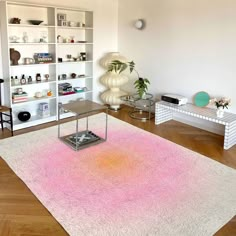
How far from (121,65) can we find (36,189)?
285 centimetres

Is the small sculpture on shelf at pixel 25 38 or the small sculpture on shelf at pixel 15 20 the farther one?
the small sculpture on shelf at pixel 25 38

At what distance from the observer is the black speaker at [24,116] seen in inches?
Result: 165

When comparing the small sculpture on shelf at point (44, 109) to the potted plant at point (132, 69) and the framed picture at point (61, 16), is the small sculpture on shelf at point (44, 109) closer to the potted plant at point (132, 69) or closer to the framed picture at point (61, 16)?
the potted plant at point (132, 69)

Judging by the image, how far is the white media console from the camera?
3.57 meters

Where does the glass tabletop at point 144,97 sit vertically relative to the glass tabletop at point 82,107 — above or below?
below

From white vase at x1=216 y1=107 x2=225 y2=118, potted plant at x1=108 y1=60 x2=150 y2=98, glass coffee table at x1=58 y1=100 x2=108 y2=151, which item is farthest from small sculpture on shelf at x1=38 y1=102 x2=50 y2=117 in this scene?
white vase at x1=216 y1=107 x2=225 y2=118

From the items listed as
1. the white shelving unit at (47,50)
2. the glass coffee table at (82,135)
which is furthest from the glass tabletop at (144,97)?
the glass coffee table at (82,135)

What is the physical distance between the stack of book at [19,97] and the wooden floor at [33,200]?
0.46 metres

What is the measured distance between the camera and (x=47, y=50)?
4.48m

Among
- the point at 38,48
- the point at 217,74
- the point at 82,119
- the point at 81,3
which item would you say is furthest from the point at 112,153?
the point at 81,3

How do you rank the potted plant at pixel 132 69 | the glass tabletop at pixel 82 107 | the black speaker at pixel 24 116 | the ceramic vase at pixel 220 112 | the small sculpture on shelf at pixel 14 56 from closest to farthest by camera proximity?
the glass tabletop at pixel 82 107, the ceramic vase at pixel 220 112, the small sculpture on shelf at pixel 14 56, the black speaker at pixel 24 116, the potted plant at pixel 132 69

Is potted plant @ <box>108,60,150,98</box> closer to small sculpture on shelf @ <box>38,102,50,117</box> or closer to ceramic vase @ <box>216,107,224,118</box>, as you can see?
small sculpture on shelf @ <box>38,102,50,117</box>

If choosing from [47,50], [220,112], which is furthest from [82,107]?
[220,112]


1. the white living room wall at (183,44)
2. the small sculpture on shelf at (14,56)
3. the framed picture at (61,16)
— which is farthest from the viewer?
the framed picture at (61,16)
